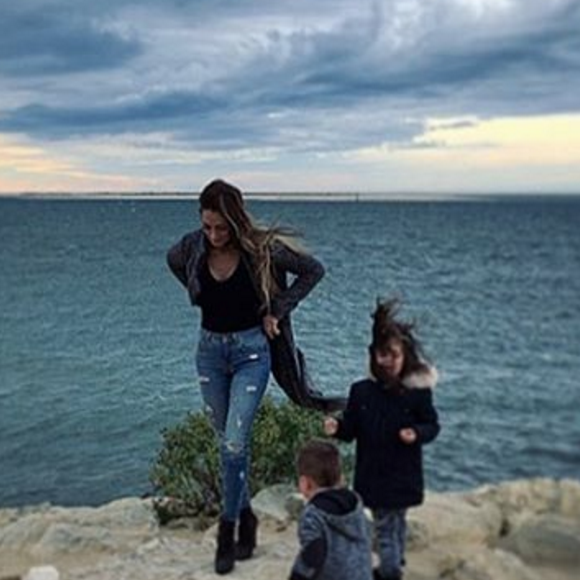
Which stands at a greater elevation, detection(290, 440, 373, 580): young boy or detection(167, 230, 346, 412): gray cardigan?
detection(167, 230, 346, 412): gray cardigan

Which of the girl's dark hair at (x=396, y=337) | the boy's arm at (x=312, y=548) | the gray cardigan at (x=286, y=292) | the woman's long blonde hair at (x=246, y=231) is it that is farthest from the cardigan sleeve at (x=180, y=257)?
the boy's arm at (x=312, y=548)

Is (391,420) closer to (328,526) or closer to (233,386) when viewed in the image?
(328,526)

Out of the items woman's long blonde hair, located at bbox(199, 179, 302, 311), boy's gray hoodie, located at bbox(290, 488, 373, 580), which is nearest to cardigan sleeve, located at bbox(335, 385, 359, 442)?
boy's gray hoodie, located at bbox(290, 488, 373, 580)

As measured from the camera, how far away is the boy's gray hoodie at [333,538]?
5062 millimetres

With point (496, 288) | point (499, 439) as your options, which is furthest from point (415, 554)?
point (496, 288)

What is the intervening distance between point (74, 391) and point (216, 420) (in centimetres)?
1736

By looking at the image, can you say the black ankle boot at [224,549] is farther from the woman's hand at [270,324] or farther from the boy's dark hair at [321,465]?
the boy's dark hair at [321,465]

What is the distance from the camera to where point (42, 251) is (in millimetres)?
86188

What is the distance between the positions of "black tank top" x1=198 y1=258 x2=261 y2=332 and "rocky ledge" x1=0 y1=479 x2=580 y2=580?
1473mm

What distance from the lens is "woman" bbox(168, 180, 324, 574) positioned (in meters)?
5.89

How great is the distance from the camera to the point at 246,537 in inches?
261

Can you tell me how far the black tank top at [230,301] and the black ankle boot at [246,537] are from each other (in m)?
1.24

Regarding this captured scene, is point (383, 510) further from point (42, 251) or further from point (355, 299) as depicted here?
point (42, 251)

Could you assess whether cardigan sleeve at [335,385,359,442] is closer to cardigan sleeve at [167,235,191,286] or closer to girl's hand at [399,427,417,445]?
Answer: girl's hand at [399,427,417,445]
